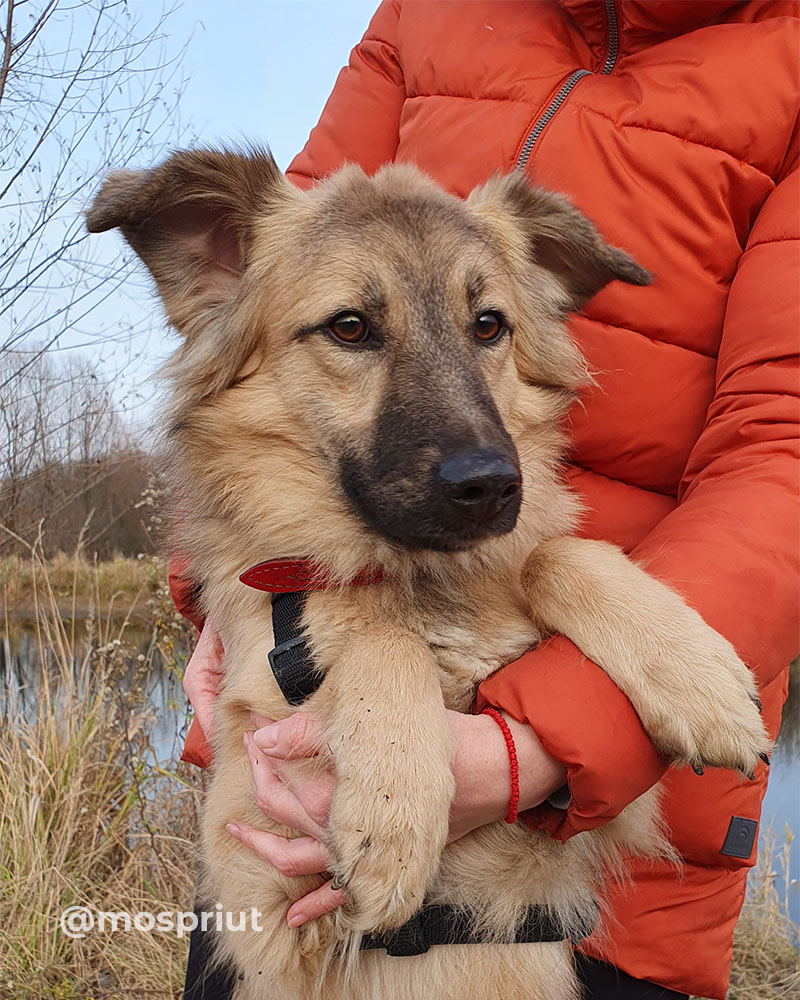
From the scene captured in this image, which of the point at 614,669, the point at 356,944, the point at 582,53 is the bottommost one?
the point at 356,944

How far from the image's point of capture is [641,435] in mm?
2096

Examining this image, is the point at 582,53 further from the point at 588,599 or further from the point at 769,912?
the point at 769,912

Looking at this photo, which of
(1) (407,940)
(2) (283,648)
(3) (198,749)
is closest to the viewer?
(1) (407,940)

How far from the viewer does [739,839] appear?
6.09 ft

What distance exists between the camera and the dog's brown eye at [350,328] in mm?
2148

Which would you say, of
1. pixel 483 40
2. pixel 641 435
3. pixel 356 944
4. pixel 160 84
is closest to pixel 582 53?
pixel 483 40

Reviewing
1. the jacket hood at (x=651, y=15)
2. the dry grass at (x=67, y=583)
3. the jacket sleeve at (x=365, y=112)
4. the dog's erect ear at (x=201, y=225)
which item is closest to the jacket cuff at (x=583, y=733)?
the dog's erect ear at (x=201, y=225)

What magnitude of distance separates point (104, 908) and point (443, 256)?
12.4ft

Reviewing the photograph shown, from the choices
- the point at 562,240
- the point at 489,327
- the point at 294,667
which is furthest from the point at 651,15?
the point at 294,667

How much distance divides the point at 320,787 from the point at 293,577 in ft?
1.95

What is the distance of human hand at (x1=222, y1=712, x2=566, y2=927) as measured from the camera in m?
1.60

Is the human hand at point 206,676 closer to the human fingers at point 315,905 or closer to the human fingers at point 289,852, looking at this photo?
the human fingers at point 289,852

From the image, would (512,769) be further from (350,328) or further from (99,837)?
(99,837)

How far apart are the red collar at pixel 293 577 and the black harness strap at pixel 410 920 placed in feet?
0.31
